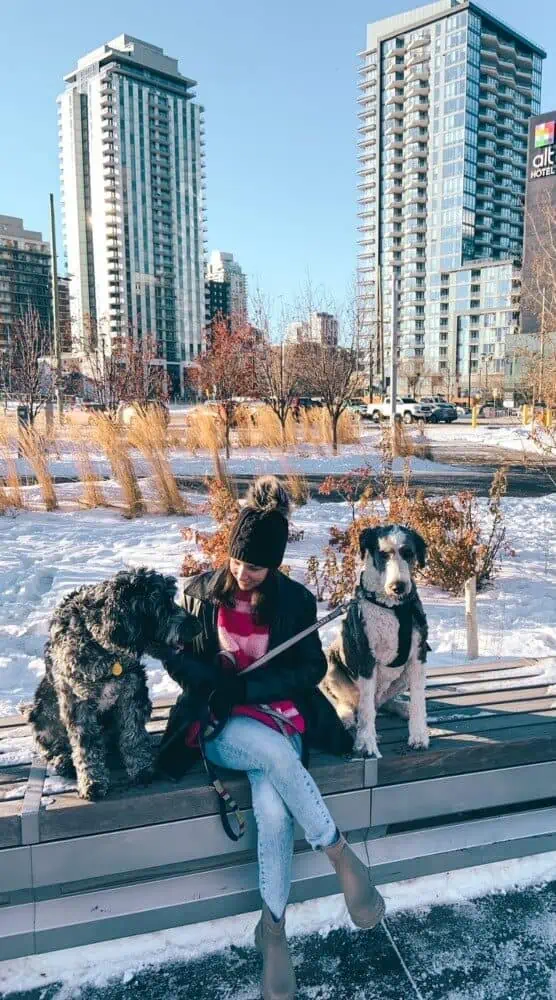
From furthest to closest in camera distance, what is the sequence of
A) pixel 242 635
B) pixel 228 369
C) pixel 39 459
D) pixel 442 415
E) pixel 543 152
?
pixel 543 152
pixel 442 415
pixel 228 369
pixel 39 459
pixel 242 635

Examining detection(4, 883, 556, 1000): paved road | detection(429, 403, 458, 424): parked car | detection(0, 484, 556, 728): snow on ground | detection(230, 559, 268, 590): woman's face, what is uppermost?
detection(429, 403, 458, 424): parked car

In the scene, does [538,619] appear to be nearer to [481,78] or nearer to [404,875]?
[404,875]

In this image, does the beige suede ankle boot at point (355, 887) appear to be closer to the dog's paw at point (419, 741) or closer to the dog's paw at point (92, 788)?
the dog's paw at point (419, 741)

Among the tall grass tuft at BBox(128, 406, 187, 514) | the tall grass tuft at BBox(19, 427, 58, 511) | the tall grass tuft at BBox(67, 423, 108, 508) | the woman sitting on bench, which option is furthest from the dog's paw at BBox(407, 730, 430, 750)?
the tall grass tuft at BBox(19, 427, 58, 511)

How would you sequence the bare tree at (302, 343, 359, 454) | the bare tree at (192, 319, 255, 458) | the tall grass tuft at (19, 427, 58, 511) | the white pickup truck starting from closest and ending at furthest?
the tall grass tuft at (19, 427, 58, 511), the bare tree at (302, 343, 359, 454), the bare tree at (192, 319, 255, 458), the white pickup truck

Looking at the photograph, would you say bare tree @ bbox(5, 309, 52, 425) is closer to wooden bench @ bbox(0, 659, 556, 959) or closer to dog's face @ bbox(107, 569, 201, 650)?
dog's face @ bbox(107, 569, 201, 650)

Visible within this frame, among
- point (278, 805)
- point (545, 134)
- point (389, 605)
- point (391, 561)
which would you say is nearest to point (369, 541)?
point (391, 561)

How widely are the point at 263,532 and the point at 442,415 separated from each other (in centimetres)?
3143

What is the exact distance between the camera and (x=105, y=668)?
2.19 metres

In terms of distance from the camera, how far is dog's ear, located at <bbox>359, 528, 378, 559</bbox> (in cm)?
262

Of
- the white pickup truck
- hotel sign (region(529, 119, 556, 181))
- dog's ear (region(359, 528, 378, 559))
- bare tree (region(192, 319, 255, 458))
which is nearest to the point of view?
dog's ear (region(359, 528, 378, 559))

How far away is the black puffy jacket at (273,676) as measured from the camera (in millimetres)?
2412

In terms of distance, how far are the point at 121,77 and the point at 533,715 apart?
12347cm

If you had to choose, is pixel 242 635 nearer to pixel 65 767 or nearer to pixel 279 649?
pixel 279 649
